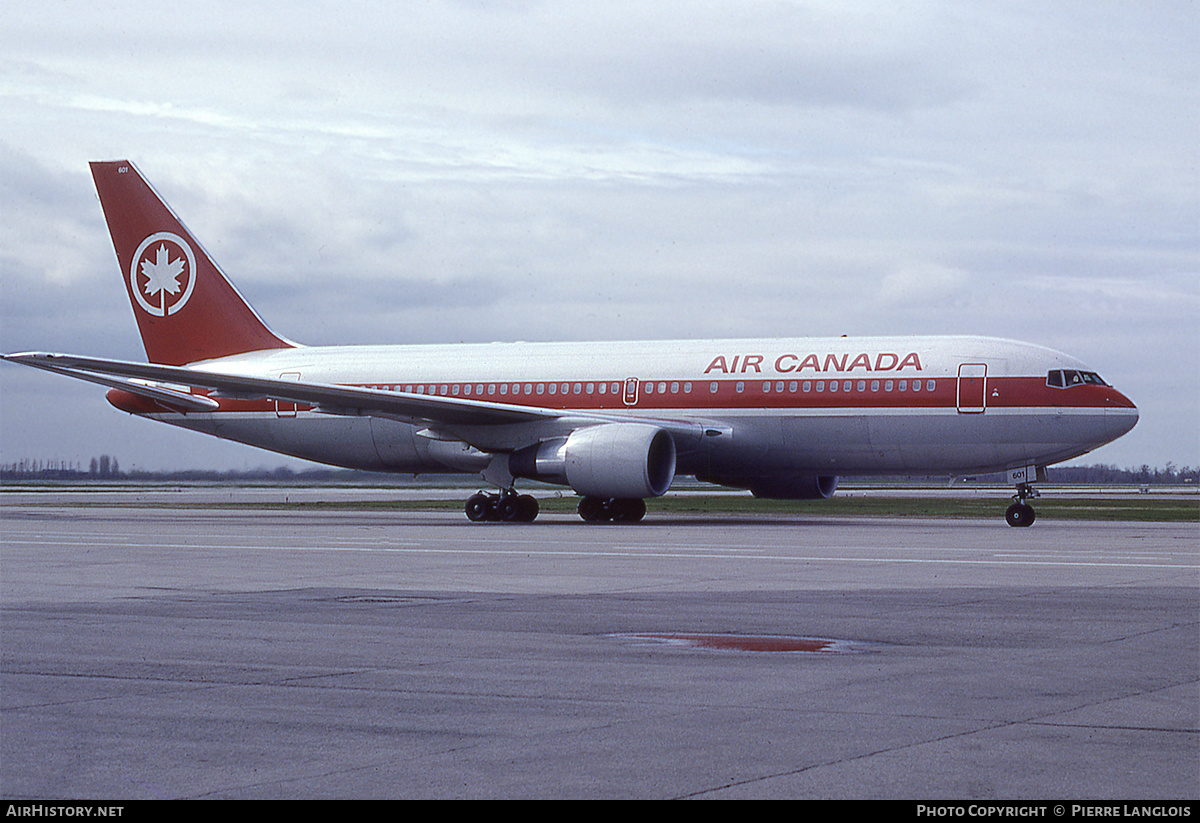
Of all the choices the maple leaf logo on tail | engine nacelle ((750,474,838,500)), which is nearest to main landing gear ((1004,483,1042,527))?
engine nacelle ((750,474,838,500))

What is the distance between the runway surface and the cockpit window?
1113 centimetres

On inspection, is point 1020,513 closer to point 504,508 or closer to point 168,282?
point 504,508

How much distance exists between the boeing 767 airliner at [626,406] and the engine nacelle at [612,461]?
0.14ft

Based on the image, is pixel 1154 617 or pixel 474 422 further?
pixel 474 422

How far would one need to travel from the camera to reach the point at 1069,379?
27.8 metres

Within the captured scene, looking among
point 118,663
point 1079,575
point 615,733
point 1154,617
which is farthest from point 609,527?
point 615,733

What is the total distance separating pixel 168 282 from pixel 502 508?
12.1 meters

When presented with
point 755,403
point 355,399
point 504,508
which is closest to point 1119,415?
point 755,403

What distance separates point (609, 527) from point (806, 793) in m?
22.2

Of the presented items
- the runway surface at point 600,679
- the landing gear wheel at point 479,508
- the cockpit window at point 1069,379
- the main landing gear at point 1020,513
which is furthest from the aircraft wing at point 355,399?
the runway surface at point 600,679

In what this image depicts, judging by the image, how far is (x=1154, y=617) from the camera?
1105 centimetres

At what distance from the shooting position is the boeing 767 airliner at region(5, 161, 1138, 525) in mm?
27938

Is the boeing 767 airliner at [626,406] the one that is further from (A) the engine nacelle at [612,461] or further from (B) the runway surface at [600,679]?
(B) the runway surface at [600,679]
